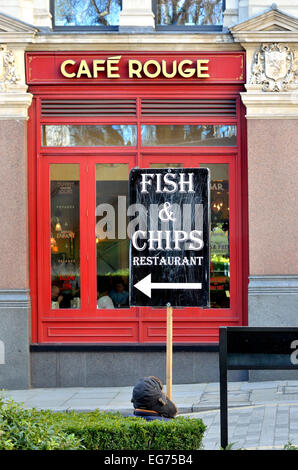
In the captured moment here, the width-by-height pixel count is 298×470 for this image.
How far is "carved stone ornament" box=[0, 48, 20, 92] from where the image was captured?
12602mm

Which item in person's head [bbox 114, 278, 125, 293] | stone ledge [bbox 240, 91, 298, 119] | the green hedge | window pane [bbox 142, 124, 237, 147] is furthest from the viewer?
person's head [bbox 114, 278, 125, 293]

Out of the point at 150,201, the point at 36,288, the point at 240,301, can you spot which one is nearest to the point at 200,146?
the point at 240,301

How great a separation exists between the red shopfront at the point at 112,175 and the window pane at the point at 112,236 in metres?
0.02

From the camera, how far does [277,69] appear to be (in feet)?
40.6

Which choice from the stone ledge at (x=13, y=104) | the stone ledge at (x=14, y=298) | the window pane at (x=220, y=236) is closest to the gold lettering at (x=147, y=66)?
the window pane at (x=220, y=236)

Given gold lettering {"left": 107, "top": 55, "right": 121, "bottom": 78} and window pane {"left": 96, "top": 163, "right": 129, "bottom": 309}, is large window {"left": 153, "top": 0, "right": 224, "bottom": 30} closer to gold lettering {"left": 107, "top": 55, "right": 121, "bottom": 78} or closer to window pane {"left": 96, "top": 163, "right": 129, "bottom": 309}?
gold lettering {"left": 107, "top": 55, "right": 121, "bottom": 78}

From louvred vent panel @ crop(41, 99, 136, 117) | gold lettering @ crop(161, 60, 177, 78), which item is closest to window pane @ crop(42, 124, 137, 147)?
louvred vent panel @ crop(41, 99, 136, 117)

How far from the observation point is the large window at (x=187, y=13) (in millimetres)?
13039

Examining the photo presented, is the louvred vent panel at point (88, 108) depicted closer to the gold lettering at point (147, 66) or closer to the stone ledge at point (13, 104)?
the stone ledge at point (13, 104)

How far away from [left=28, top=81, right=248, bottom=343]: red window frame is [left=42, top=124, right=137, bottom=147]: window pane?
3.7 inches

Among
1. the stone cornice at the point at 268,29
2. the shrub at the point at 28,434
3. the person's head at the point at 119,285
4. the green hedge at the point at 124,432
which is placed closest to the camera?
the shrub at the point at 28,434
